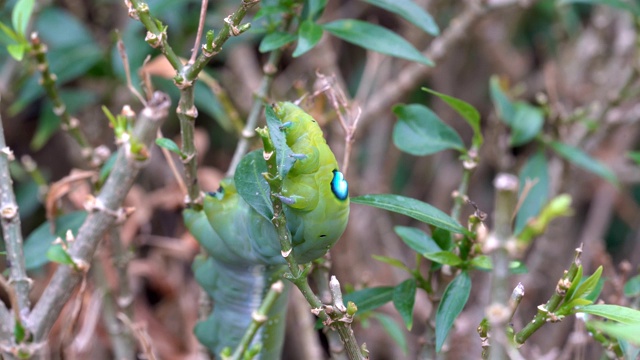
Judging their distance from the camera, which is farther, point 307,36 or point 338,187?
point 307,36

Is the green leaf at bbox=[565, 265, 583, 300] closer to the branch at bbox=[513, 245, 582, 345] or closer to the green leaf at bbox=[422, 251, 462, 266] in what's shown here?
the branch at bbox=[513, 245, 582, 345]

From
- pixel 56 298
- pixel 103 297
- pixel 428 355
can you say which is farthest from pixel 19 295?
pixel 428 355

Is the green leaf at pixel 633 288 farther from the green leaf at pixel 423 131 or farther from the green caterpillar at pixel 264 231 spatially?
the green caterpillar at pixel 264 231

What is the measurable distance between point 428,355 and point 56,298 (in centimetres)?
41

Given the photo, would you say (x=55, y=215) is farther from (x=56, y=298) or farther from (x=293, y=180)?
(x=293, y=180)

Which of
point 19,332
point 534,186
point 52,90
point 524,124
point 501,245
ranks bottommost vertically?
point 534,186

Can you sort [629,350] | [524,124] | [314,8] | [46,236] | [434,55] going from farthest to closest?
[434,55]
[524,124]
[46,236]
[314,8]
[629,350]

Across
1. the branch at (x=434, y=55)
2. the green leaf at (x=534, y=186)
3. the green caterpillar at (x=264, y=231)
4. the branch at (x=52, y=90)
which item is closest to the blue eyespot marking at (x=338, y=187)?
the green caterpillar at (x=264, y=231)

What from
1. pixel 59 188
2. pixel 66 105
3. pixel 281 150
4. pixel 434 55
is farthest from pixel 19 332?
pixel 434 55

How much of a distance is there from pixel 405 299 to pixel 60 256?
35 centimetres

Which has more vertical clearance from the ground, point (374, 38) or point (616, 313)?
point (374, 38)

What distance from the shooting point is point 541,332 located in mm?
1533

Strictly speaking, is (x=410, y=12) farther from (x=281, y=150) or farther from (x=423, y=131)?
(x=281, y=150)

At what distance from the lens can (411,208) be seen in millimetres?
647
